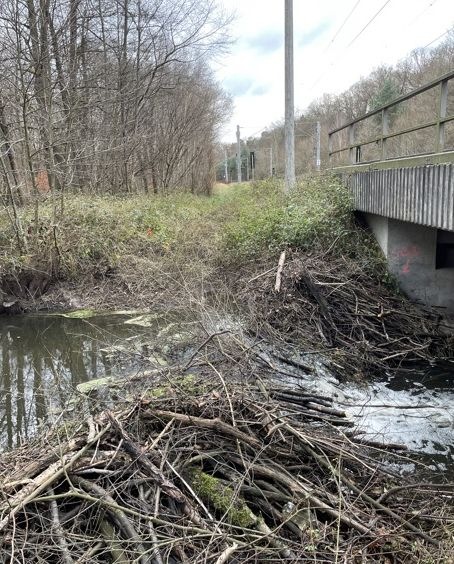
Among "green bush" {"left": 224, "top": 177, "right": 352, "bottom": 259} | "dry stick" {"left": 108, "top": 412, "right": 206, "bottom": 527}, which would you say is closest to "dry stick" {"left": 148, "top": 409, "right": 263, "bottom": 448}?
"dry stick" {"left": 108, "top": 412, "right": 206, "bottom": 527}

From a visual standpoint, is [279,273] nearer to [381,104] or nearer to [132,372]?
[132,372]

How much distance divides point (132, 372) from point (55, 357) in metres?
2.15

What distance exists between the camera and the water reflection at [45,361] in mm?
5777

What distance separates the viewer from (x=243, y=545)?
9.39 feet

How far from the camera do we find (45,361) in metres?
7.87

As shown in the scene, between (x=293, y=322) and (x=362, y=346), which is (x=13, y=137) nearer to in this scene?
(x=293, y=322)

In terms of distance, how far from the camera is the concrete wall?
8.38 metres

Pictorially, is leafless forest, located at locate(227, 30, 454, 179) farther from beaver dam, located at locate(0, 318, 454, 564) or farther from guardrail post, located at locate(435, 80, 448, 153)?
Result: beaver dam, located at locate(0, 318, 454, 564)

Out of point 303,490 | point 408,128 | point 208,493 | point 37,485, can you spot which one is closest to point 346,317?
point 408,128

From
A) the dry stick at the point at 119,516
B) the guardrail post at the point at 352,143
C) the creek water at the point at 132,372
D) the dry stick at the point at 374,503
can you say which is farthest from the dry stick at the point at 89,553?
the guardrail post at the point at 352,143

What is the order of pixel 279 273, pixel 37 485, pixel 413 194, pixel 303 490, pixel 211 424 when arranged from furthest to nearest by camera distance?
pixel 279 273
pixel 413 194
pixel 211 424
pixel 303 490
pixel 37 485

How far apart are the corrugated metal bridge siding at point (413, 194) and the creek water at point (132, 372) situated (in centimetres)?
225

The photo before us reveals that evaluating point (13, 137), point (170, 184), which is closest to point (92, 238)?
point (13, 137)

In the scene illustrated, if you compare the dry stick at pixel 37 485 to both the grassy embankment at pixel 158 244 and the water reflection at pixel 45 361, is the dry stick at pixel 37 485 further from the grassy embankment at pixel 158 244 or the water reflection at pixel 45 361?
the grassy embankment at pixel 158 244
